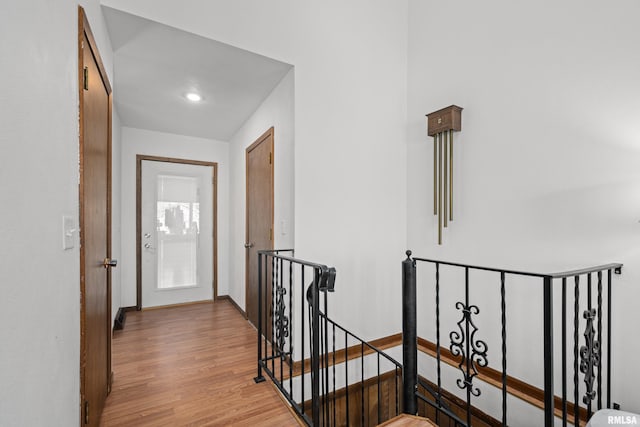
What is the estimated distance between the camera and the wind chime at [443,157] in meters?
2.42

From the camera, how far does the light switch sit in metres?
1.05

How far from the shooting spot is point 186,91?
2.83m

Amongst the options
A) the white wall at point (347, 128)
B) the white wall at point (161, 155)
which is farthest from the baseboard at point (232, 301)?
the white wall at point (347, 128)

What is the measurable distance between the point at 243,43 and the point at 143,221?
2.79 metres

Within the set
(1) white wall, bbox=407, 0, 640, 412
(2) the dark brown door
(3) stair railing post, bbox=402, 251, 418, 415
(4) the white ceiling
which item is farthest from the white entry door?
(3) stair railing post, bbox=402, 251, 418, 415

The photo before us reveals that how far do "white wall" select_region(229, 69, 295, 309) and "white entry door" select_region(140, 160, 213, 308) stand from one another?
28.7 inches

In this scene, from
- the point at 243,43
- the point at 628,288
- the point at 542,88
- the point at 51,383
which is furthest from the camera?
the point at 243,43

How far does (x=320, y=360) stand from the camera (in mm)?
2377

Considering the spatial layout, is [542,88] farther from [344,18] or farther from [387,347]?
[387,347]

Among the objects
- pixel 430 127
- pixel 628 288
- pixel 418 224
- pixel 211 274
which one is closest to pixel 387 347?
pixel 418 224

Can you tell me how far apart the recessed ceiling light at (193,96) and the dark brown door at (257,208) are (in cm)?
71

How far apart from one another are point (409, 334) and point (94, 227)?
74.2 inches

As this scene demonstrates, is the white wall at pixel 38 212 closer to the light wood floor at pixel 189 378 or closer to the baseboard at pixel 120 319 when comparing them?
the light wood floor at pixel 189 378

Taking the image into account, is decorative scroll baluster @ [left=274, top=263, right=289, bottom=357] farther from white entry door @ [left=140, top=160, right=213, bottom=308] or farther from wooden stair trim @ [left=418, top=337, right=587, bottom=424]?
white entry door @ [left=140, top=160, right=213, bottom=308]
